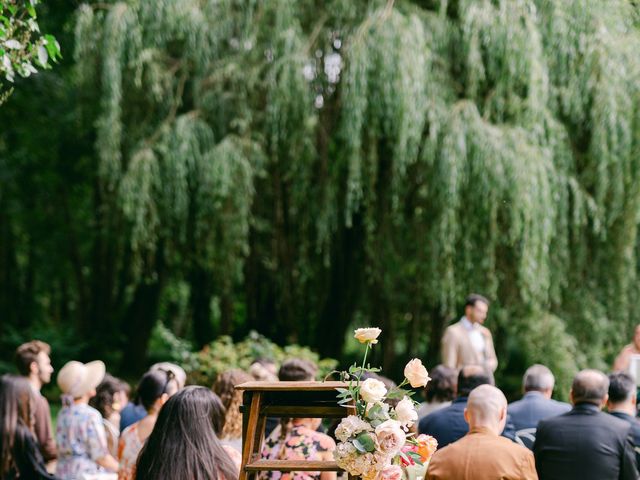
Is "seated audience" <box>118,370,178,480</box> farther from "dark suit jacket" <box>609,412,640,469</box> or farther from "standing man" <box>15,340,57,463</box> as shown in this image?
"dark suit jacket" <box>609,412,640,469</box>

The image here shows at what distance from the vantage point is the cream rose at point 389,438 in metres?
3.38

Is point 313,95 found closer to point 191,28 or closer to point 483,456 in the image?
point 191,28

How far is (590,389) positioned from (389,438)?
7.63 ft

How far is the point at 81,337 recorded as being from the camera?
62.1ft

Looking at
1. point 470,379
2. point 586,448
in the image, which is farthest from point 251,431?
point 470,379

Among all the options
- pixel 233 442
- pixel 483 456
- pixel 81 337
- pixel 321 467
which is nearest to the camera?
pixel 321 467

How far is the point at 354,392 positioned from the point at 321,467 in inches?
12.6

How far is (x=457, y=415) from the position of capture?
5.77m

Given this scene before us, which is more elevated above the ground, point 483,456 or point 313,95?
point 313,95

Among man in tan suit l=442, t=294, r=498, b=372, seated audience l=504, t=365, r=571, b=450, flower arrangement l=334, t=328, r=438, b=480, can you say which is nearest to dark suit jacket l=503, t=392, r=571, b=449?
seated audience l=504, t=365, r=571, b=450

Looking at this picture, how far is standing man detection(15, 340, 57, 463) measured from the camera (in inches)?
242

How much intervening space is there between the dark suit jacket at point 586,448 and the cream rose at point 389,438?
2.20 meters

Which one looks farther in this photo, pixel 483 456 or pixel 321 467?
pixel 483 456

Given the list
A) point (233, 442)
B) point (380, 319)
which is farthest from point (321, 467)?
point (380, 319)
